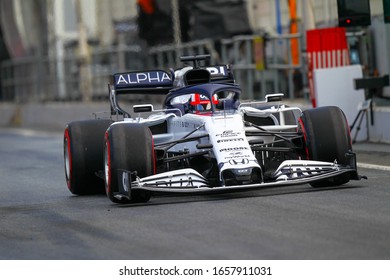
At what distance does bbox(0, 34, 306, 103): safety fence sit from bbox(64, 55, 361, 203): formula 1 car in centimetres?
984

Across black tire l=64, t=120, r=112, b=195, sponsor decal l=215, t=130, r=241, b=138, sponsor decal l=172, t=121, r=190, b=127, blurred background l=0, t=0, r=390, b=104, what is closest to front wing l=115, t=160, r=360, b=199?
sponsor decal l=215, t=130, r=241, b=138

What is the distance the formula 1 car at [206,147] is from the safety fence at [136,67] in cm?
984

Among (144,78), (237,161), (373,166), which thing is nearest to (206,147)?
(237,161)

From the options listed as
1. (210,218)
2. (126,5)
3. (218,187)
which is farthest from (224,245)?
(126,5)

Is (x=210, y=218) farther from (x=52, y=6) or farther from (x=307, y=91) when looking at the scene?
(x=52, y=6)

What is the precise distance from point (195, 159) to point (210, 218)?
199cm

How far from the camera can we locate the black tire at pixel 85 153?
14.5 m

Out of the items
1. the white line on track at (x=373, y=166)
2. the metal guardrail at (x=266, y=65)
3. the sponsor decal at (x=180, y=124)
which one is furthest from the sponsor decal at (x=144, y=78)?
the metal guardrail at (x=266, y=65)

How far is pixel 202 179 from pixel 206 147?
0.36 m

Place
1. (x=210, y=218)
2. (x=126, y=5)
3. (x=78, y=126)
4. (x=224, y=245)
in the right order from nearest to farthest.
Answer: (x=224, y=245) → (x=210, y=218) → (x=78, y=126) → (x=126, y=5)

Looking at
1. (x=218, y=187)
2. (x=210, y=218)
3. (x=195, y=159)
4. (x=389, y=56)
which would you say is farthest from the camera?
(x=389, y=56)

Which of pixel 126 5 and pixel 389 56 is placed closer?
pixel 389 56

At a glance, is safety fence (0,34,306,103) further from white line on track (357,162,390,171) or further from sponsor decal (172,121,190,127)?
sponsor decal (172,121,190,127)

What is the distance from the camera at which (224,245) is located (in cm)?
969
